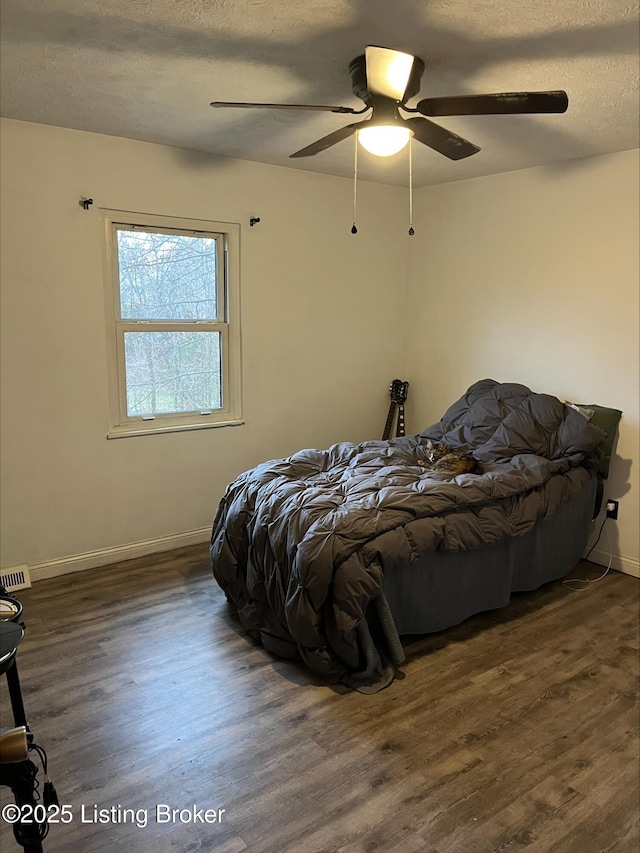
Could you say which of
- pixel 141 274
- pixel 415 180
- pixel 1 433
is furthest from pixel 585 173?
pixel 1 433

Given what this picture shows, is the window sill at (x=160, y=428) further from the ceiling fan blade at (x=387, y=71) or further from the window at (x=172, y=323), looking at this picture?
the ceiling fan blade at (x=387, y=71)

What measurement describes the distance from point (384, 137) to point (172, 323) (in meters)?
1.99

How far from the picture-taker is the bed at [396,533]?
2613mm

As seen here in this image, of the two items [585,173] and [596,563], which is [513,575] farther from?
[585,173]

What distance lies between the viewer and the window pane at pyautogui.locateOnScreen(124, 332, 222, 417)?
3867 millimetres

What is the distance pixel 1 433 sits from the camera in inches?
133

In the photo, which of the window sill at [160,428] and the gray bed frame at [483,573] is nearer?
the gray bed frame at [483,573]

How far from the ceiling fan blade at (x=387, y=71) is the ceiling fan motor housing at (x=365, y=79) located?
4 centimetres

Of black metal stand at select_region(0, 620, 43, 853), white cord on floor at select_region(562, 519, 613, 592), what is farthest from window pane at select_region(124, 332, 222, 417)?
black metal stand at select_region(0, 620, 43, 853)

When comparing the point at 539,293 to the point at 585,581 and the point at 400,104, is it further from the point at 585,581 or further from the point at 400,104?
the point at 400,104

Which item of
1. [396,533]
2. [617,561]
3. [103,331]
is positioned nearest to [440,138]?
[396,533]

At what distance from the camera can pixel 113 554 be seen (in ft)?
12.7

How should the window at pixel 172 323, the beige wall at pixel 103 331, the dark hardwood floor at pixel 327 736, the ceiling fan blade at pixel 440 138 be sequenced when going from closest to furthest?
the dark hardwood floor at pixel 327 736
the ceiling fan blade at pixel 440 138
the beige wall at pixel 103 331
the window at pixel 172 323

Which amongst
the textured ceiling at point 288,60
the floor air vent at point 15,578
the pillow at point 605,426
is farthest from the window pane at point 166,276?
the pillow at point 605,426
